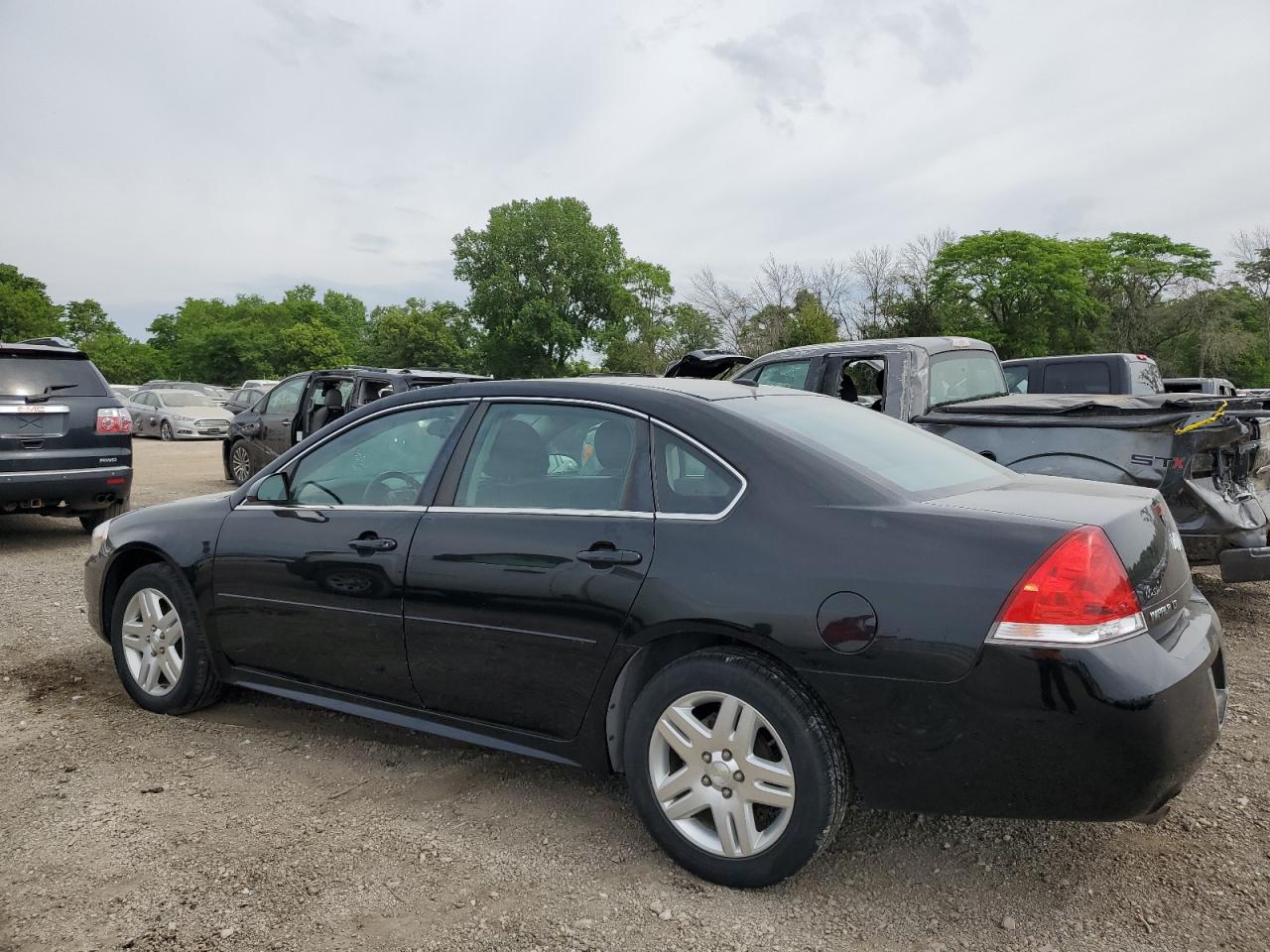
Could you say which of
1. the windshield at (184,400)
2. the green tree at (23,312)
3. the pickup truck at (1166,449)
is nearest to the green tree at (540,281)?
the green tree at (23,312)

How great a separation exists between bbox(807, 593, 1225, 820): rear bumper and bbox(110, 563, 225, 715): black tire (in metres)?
2.83

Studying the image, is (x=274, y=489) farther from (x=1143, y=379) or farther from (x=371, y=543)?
(x=1143, y=379)

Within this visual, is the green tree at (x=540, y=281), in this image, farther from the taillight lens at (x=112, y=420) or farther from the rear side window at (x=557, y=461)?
the rear side window at (x=557, y=461)

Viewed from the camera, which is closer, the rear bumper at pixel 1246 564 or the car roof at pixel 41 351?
the rear bumper at pixel 1246 564

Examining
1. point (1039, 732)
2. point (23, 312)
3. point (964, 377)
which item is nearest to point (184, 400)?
point (964, 377)

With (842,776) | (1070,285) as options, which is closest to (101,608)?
(842,776)

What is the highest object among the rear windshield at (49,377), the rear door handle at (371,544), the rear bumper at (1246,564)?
the rear windshield at (49,377)

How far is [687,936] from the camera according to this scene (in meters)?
2.53

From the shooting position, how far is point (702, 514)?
112 inches

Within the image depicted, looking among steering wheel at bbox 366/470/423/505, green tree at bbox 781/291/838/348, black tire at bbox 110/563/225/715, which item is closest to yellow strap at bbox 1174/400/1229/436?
steering wheel at bbox 366/470/423/505

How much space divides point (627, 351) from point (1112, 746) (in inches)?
2344

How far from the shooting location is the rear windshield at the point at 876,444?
2916 millimetres

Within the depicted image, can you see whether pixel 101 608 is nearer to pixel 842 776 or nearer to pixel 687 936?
pixel 687 936

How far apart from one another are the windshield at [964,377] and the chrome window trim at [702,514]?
480cm
